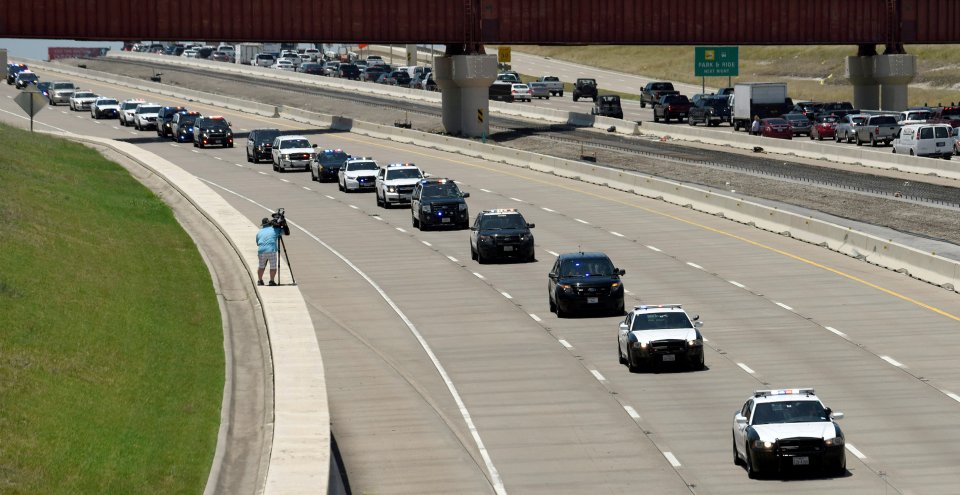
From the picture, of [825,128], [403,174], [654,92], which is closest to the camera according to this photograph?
[403,174]

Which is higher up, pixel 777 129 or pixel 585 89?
pixel 585 89

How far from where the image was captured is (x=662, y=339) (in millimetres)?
32219

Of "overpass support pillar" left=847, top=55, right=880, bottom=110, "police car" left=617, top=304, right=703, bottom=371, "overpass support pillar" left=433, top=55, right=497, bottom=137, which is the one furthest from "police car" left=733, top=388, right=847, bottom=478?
"overpass support pillar" left=847, top=55, right=880, bottom=110

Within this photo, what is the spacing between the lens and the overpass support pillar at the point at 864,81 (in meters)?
97.1

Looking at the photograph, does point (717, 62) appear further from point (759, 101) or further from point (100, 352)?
point (100, 352)

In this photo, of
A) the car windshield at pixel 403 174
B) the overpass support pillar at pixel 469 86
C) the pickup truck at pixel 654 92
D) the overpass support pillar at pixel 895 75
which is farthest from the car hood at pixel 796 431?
the pickup truck at pixel 654 92

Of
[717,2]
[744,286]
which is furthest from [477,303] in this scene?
[717,2]

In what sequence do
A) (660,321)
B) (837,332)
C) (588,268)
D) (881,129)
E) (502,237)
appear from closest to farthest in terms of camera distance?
(660,321)
(837,332)
(588,268)
(502,237)
(881,129)

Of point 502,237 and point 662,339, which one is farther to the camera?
point 502,237

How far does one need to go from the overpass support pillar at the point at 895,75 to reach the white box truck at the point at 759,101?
6214 millimetres

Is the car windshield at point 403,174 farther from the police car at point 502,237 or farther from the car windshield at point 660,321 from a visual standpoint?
the car windshield at point 660,321

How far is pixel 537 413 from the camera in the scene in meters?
29.5

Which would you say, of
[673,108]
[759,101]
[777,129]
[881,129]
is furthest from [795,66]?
[881,129]

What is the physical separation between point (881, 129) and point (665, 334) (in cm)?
5195
